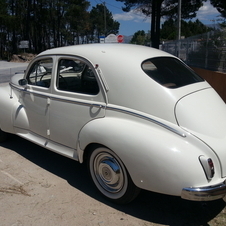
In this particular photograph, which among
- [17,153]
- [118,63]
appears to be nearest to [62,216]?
[118,63]

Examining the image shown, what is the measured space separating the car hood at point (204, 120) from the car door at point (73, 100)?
91 centimetres

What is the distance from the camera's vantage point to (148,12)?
97.0 ft

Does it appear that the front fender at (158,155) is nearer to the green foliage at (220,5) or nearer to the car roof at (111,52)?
the car roof at (111,52)

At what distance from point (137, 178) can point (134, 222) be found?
1.60 feet

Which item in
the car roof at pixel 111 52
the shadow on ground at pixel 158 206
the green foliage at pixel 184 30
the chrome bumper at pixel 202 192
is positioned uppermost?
the green foliage at pixel 184 30

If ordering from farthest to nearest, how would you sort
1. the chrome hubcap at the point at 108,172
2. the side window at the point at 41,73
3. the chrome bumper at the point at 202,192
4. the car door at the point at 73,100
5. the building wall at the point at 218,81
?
1. the building wall at the point at 218,81
2. the side window at the point at 41,73
3. the car door at the point at 73,100
4. the chrome hubcap at the point at 108,172
5. the chrome bumper at the point at 202,192

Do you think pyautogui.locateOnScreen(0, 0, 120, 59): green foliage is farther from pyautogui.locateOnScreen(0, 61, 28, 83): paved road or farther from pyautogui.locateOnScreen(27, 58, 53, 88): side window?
pyautogui.locateOnScreen(27, 58, 53, 88): side window

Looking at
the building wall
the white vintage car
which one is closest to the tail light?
the white vintage car

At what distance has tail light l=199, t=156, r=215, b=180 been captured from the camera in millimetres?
2760

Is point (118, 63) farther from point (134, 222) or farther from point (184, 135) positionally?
point (134, 222)

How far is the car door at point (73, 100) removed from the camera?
3543 millimetres

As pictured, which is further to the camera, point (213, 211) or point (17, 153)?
point (17, 153)

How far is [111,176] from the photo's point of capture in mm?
3334

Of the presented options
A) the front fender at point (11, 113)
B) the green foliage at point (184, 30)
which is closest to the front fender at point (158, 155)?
the front fender at point (11, 113)
